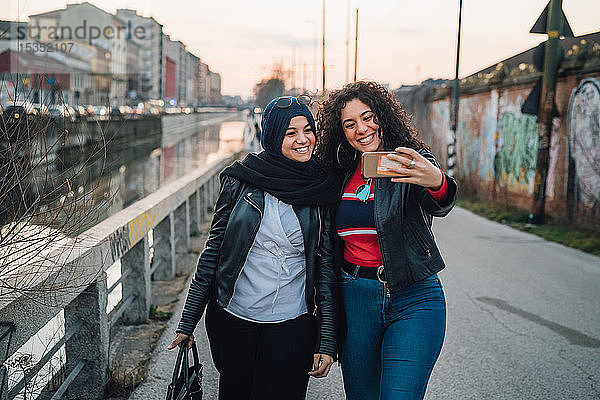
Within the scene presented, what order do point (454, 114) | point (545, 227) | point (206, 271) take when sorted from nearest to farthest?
point (206, 271), point (545, 227), point (454, 114)

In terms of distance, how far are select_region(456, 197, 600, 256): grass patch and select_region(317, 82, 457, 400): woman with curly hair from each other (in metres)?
7.97

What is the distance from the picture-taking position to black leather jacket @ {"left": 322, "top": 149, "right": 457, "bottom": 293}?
2910mm

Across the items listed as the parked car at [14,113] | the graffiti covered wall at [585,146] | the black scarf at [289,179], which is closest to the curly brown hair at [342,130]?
the black scarf at [289,179]

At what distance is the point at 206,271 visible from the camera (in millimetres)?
3170

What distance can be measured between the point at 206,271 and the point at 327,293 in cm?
56

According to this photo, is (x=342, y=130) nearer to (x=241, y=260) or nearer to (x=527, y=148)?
(x=241, y=260)

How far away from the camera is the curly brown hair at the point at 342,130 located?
3.22 m

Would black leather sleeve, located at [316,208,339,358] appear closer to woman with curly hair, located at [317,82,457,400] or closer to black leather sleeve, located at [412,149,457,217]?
woman with curly hair, located at [317,82,457,400]

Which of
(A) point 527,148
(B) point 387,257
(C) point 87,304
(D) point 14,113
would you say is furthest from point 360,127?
(A) point 527,148

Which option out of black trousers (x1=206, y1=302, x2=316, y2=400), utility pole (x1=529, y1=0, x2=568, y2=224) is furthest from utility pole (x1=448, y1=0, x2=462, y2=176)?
black trousers (x1=206, y1=302, x2=316, y2=400)

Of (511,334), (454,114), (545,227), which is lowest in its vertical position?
(545,227)

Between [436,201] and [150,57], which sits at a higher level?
[150,57]

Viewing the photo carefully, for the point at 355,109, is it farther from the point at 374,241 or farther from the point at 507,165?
the point at 507,165

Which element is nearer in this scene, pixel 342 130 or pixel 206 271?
pixel 206 271
